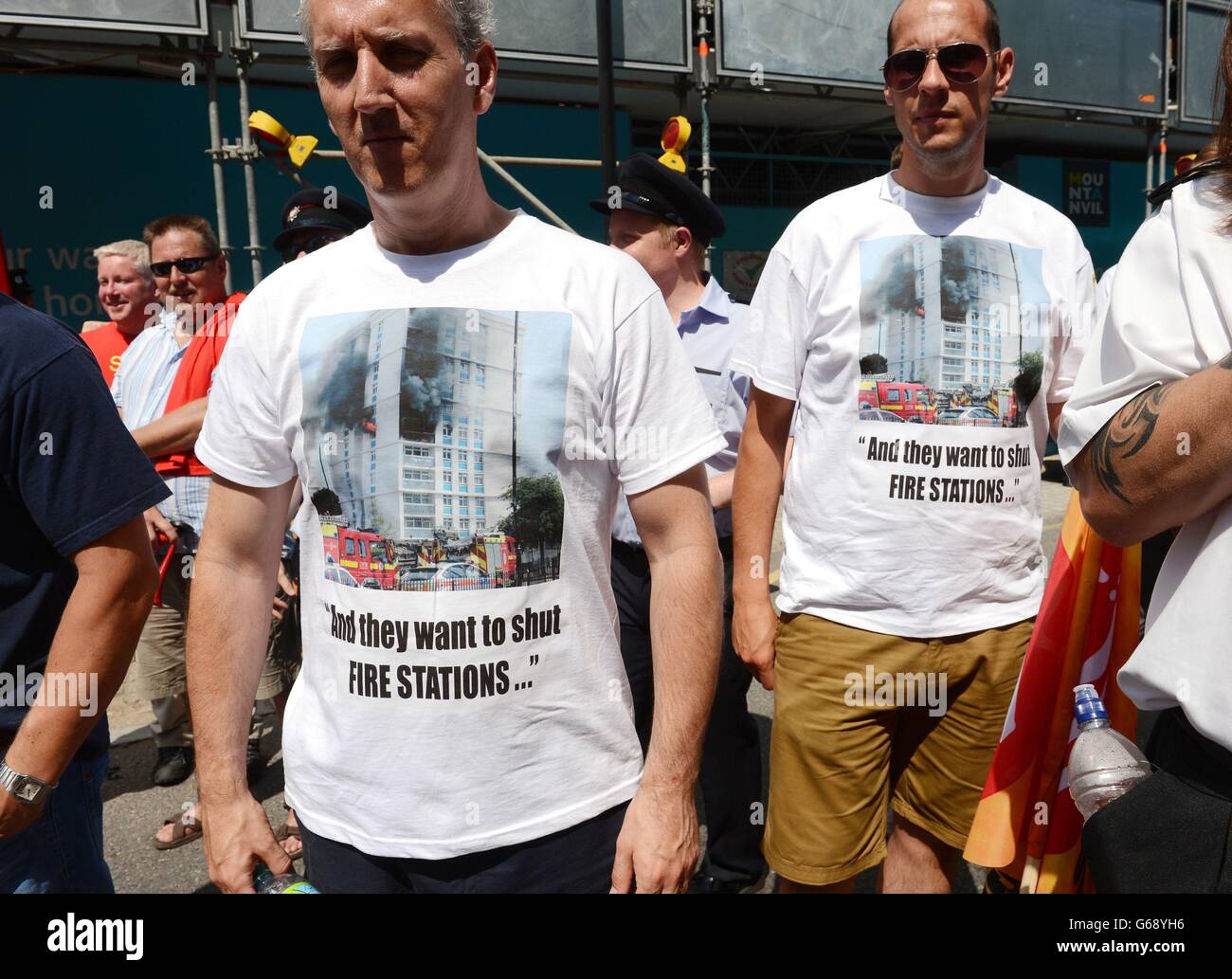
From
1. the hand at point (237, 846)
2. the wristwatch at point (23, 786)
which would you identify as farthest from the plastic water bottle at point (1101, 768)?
the wristwatch at point (23, 786)

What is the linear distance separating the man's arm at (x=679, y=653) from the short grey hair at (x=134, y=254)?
4.12 m

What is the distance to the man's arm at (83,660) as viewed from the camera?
1.84m

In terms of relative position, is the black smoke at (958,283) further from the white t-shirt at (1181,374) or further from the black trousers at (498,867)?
the black trousers at (498,867)

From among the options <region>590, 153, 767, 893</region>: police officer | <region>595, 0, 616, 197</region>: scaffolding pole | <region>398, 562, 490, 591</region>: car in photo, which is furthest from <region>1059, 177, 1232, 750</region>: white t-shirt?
<region>595, 0, 616, 197</region>: scaffolding pole

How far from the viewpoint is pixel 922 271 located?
8.27ft

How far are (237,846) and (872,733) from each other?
155 centimetres

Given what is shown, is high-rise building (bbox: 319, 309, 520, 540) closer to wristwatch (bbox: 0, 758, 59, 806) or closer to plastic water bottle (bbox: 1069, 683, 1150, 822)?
wristwatch (bbox: 0, 758, 59, 806)

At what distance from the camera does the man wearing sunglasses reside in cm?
413

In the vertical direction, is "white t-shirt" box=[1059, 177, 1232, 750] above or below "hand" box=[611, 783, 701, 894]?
above

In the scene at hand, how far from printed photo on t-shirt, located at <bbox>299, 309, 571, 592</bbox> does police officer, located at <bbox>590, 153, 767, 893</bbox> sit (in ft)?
5.15

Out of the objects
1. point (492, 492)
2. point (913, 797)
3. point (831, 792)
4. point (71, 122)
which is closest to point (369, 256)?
point (492, 492)

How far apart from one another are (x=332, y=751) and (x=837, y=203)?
6.03 ft

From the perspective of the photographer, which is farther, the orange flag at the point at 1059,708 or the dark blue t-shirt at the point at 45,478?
the orange flag at the point at 1059,708

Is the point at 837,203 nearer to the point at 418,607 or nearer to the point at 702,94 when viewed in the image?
the point at 418,607
